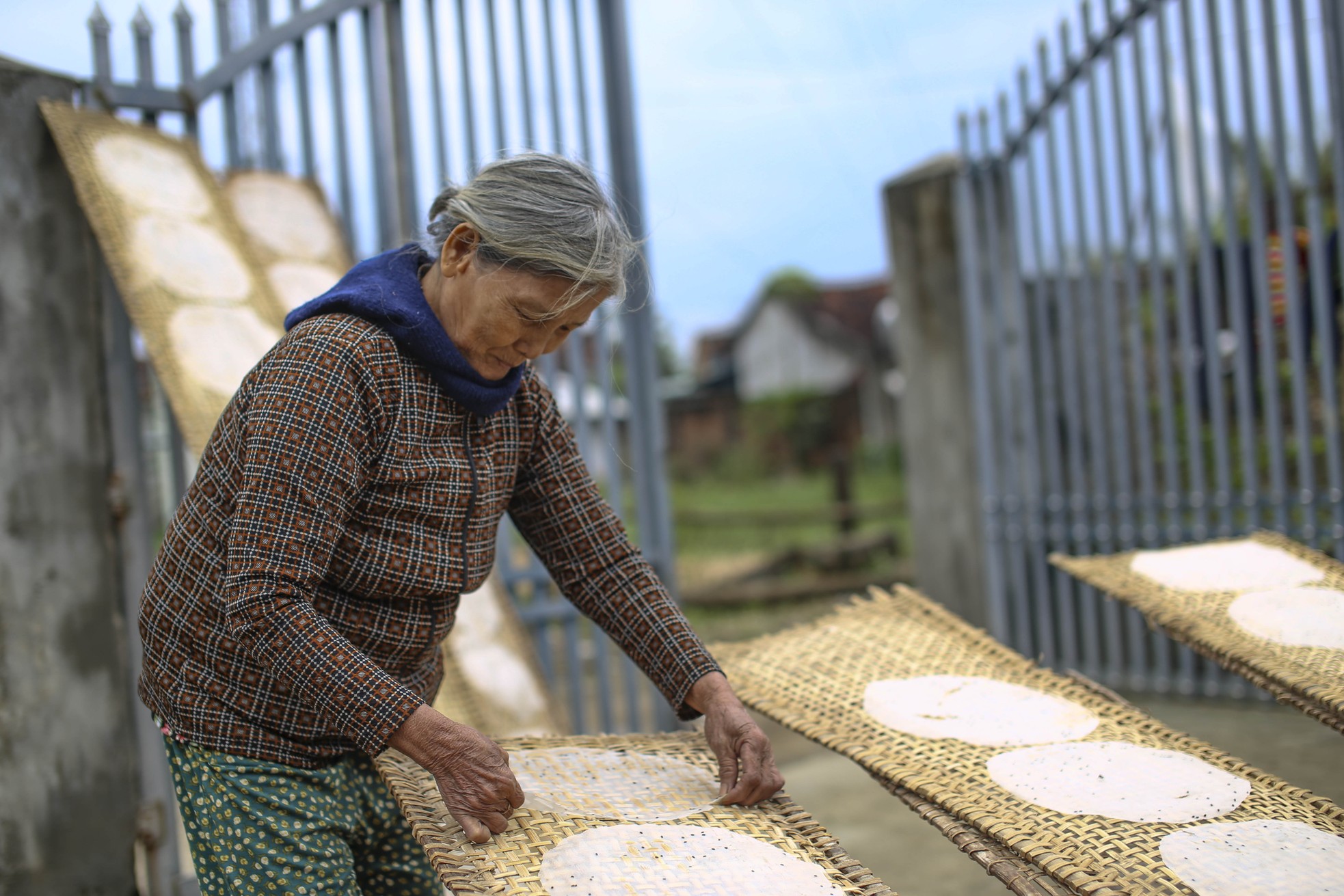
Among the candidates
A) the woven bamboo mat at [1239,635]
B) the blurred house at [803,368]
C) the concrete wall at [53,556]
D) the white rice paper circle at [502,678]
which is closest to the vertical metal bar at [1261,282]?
the woven bamboo mat at [1239,635]

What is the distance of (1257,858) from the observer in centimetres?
140

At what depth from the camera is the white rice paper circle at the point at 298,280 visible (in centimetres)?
295

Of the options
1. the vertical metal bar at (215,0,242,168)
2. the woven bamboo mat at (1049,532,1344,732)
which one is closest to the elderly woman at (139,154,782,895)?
the woven bamboo mat at (1049,532,1344,732)

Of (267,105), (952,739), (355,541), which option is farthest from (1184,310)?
(355,541)

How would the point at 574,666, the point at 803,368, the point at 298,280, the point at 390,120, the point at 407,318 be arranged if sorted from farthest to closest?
the point at 803,368
the point at 574,666
the point at 390,120
the point at 298,280
the point at 407,318

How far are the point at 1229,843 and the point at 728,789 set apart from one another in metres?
0.68

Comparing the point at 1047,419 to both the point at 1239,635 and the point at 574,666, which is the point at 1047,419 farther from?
the point at 1239,635

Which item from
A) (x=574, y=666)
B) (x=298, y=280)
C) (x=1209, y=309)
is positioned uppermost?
(x=298, y=280)

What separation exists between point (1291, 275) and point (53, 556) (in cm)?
404

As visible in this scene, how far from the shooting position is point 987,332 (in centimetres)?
496

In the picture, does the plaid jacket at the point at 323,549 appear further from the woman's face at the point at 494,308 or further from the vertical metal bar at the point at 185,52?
the vertical metal bar at the point at 185,52

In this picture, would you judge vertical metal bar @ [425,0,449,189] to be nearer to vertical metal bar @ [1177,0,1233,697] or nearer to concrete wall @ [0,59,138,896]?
concrete wall @ [0,59,138,896]

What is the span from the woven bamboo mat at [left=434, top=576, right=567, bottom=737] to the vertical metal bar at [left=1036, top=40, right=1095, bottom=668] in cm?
271

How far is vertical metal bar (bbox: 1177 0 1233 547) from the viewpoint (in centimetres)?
416
